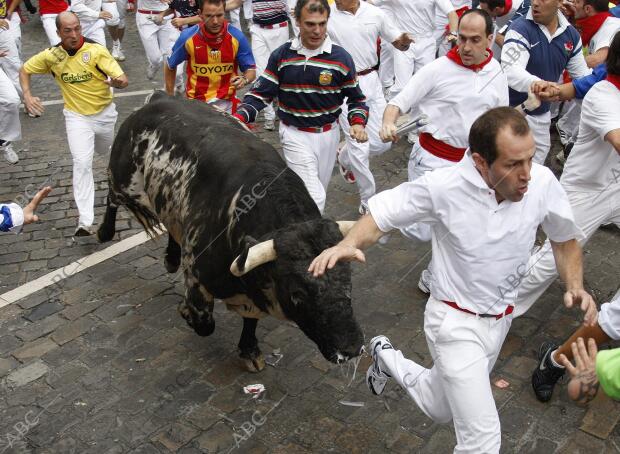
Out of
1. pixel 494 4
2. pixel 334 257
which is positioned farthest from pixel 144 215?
pixel 494 4

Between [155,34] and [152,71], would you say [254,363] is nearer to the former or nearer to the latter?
[155,34]

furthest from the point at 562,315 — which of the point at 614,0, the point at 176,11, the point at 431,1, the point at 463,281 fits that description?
the point at 176,11

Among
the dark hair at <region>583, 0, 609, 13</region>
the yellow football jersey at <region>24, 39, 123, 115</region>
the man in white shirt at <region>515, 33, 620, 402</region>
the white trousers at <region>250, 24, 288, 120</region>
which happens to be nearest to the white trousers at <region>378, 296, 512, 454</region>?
the man in white shirt at <region>515, 33, 620, 402</region>

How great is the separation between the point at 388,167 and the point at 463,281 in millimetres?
5811

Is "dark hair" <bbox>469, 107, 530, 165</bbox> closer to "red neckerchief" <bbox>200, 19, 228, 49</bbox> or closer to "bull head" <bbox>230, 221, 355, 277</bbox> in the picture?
"bull head" <bbox>230, 221, 355, 277</bbox>

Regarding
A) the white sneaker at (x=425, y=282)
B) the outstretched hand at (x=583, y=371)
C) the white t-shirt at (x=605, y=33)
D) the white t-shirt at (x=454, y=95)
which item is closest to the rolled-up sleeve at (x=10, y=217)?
the white t-shirt at (x=454, y=95)

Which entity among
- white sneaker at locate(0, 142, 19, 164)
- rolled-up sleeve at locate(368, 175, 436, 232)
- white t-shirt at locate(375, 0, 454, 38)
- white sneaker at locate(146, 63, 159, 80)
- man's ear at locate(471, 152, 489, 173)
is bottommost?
white sneaker at locate(0, 142, 19, 164)

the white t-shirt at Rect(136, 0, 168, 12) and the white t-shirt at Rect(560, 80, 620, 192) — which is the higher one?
the white t-shirt at Rect(560, 80, 620, 192)

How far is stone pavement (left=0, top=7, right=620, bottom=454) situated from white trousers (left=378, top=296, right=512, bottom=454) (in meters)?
0.93

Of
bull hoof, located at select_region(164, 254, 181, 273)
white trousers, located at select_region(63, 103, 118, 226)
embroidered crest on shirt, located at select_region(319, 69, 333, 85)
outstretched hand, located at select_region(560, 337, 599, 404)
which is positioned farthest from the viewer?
white trousers, located at select_region(63, 103, 118, 226)

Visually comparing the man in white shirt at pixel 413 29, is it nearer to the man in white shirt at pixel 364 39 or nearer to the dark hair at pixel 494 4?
the dark hair at pixel 494 4

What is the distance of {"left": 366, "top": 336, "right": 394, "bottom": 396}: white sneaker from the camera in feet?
17.1

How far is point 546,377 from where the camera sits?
18.1ft

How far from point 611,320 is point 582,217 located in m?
1.20
